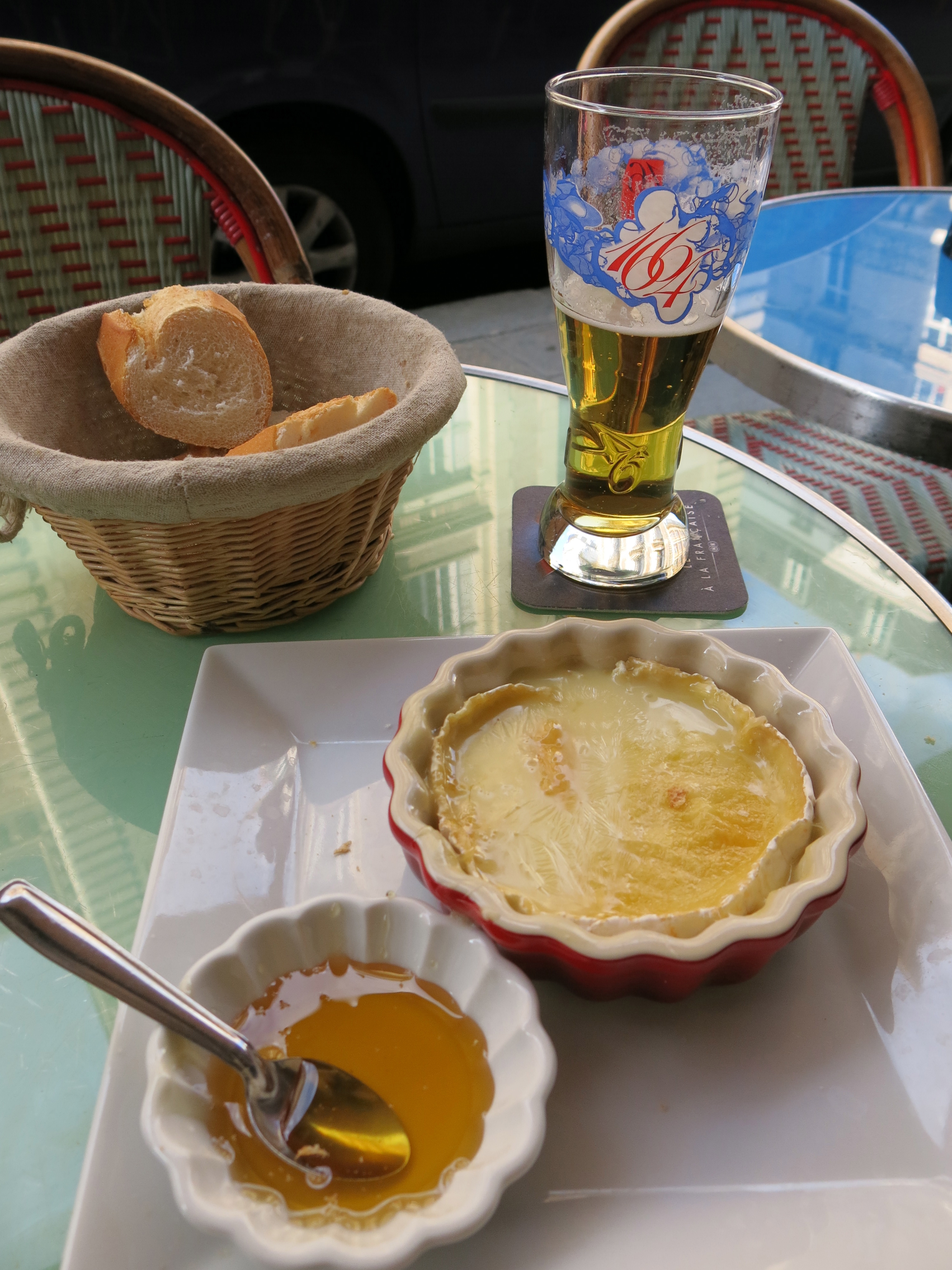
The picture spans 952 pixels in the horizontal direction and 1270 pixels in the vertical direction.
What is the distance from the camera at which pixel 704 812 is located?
608 mm

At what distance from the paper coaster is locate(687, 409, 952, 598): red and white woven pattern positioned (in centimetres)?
38

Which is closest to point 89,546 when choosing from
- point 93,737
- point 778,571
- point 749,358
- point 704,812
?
point 93,737

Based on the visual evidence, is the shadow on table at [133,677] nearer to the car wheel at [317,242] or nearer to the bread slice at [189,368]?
the bread slice at [189,368]

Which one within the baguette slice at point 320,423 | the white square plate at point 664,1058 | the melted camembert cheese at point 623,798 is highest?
the baguette slice at point 320,423

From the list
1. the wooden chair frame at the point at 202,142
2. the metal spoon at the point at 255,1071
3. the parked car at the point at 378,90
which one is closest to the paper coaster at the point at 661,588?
the metal spoon at the point at 255,1071

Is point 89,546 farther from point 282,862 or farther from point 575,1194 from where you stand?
point 575,1194

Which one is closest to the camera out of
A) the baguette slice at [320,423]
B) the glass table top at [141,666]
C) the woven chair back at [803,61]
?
the glass table top at [141,666]

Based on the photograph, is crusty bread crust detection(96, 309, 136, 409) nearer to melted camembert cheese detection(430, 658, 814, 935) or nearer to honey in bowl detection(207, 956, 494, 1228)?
melted camembert cheese detection(430, 658, 814, 935)

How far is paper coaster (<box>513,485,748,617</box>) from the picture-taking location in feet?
2.94

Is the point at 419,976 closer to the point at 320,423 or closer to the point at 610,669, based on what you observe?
the point at 610,669

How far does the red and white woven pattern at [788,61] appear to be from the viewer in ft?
6.04

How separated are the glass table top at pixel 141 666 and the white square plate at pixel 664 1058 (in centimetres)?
4

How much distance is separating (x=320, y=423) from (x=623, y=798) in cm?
43

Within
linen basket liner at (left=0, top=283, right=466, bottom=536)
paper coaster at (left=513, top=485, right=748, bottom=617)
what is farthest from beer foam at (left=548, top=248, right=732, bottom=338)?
paper coaster at (left=513, top=485, right=748, bottom=617)
